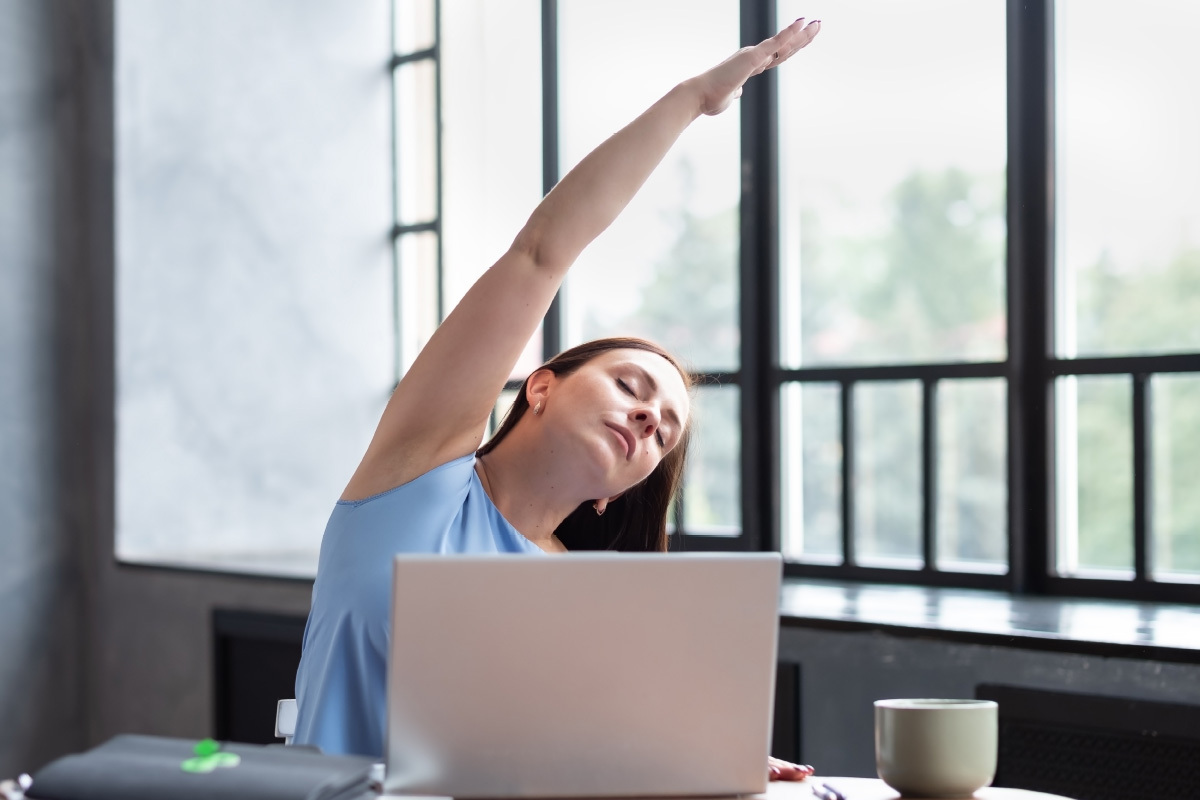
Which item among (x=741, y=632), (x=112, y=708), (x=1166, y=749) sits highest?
(x=741, y=632)

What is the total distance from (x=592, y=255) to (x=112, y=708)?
2.02 meters

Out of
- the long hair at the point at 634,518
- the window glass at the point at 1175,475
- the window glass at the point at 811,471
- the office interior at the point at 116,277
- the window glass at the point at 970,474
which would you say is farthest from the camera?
the office interior at the point at 116,277

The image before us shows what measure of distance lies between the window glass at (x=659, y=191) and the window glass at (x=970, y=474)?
625mm

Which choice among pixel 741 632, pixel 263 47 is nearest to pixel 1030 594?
pixel 741 632

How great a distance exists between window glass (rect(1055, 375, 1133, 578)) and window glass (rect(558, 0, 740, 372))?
94 cm

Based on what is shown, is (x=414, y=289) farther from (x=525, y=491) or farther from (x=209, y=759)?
(x=209, y=759)

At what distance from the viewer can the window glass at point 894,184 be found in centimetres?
324

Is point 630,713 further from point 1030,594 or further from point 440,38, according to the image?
point 440,38

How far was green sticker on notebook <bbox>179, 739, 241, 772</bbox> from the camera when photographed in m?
0.96

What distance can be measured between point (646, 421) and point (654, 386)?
46 millimetres

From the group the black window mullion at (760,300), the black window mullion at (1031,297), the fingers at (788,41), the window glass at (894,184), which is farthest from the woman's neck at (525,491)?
the black window mullion at (760,300)

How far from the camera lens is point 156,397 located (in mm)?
3984

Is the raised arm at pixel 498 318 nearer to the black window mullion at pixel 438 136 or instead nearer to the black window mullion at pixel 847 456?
the black window mullion at pixel 847 456

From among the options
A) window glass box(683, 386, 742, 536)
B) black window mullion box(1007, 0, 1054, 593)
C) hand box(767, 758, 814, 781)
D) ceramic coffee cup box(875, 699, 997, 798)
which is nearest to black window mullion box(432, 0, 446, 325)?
window glass box(683, 386, 742, 536)
